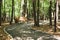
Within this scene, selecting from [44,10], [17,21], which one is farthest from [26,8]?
[17,21]

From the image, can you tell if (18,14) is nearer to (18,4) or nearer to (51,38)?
(18,4)

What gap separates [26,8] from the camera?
3619 cm

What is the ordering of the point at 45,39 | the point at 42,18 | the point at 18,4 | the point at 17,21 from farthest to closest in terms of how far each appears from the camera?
the point at 42,18, the point at 18,4, the point at 17,21, the point at 45,39

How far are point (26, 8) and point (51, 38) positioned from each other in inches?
937

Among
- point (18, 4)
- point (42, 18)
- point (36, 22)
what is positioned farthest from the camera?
point (42, 18)

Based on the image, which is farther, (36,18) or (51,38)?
(36,18)

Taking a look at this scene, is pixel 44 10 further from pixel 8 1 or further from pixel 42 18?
pixel 8 1

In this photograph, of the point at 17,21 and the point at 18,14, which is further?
the point at 18,14

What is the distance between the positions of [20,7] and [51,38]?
2448cm

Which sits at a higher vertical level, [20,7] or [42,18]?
[20,7]

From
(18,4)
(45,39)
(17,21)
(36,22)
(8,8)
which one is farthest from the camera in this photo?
(18,4)

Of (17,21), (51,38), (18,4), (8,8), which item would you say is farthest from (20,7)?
(51,38)

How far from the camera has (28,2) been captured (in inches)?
1404

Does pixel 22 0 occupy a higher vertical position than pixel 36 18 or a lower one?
higher
